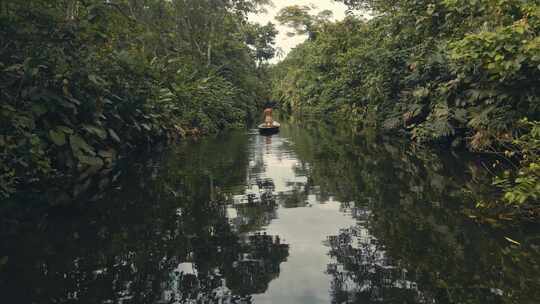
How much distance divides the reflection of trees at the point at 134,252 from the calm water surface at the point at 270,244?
0.07ft

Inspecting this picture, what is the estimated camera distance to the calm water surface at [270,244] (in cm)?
518

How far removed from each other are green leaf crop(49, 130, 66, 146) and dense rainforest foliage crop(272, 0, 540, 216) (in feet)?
33.4

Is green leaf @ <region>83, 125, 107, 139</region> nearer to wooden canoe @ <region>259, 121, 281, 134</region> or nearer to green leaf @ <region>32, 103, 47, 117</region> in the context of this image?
green leaf @ <region>32, 103, 47, 117</region>

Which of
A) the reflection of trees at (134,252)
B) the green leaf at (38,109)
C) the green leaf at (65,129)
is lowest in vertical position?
the reflection of trees at (134,252)

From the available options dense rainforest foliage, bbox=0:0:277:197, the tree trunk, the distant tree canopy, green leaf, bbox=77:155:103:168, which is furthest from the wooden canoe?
the distant tree canopy

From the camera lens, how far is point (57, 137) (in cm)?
1241

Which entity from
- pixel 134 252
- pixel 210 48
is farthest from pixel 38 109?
pixel 210 48

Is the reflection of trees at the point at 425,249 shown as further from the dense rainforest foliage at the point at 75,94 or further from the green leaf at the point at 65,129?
the green leaf at the point at 65,129

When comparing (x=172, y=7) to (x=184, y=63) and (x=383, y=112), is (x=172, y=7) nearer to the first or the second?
(x=184, y=63)

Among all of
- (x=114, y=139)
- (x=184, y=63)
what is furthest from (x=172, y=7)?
(x=114, y=139)

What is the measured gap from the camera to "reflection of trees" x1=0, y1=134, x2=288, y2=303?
5242 mm

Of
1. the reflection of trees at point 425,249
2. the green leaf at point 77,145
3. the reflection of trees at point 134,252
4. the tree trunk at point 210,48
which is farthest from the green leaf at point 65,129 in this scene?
the tree trunk at point 210,48

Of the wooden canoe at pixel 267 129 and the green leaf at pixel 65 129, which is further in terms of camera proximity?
the wooden canoe at pixel 267 129

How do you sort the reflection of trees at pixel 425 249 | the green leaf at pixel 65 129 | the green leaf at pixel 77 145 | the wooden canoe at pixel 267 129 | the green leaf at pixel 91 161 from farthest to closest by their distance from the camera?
the wooden canoe at pixel 267 129 → the green leaf at pixel 91 161 → the green leaf at pixel 77 145 → the green leaf at pixel 65 129 → the reflection of trees at pixel 425 249
